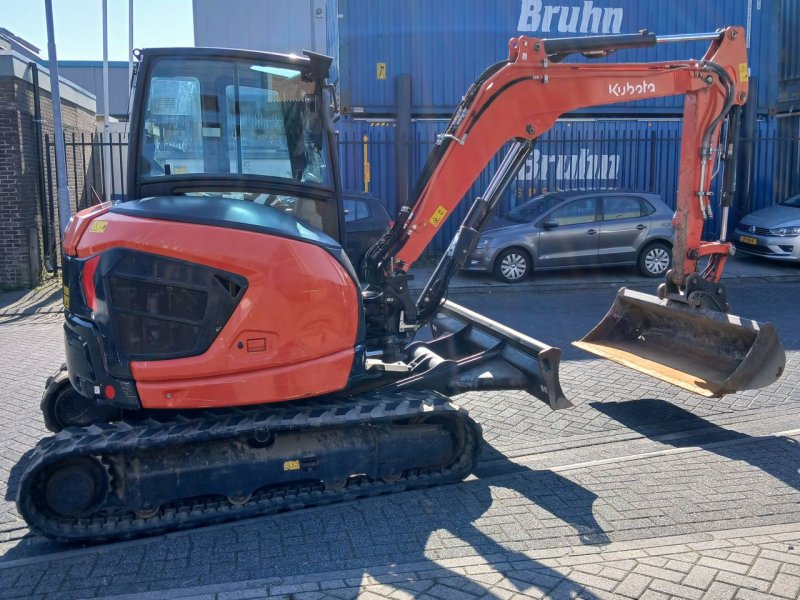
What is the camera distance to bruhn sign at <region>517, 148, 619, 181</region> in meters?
17.2

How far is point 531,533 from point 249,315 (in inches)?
77.1

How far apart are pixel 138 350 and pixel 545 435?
3125 millimetres

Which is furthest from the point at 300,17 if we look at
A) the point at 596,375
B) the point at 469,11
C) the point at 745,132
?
the point at 596,375

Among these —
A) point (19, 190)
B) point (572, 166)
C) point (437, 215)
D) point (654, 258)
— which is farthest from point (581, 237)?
point (19, 190)

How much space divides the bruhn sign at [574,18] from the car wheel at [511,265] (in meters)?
5.88

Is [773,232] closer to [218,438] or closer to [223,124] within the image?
[223,124]

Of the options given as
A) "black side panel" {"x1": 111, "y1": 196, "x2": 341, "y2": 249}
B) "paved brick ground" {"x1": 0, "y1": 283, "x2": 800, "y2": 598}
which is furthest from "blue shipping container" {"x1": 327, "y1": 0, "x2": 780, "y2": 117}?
"black side panel" {"x1": 111, "y1": 196, "x2": 341, "y2": 249}

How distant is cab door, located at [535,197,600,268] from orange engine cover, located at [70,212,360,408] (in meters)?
9.91

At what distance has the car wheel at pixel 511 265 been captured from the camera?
1402 centimetres

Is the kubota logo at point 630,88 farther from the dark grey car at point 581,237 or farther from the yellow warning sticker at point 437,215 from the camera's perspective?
the dark grey car at point 581,237

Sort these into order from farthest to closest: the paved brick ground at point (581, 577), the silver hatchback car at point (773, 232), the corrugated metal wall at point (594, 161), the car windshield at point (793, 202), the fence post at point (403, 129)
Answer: the corrugated metal wall at point (594, 161) < the fence post at point (403, 129) < the car windshield at point (793, 202) < the silver hatchback car at point (773, 232) < the paved brick ground at point (581, 577)

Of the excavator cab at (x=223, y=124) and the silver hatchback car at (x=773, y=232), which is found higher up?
the excavator cab at (x=223, y=124)

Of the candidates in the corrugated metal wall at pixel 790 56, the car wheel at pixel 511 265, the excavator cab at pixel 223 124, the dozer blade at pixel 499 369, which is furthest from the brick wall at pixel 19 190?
the corrugated metal wall at pixel 790 56

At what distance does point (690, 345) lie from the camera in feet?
22.2
